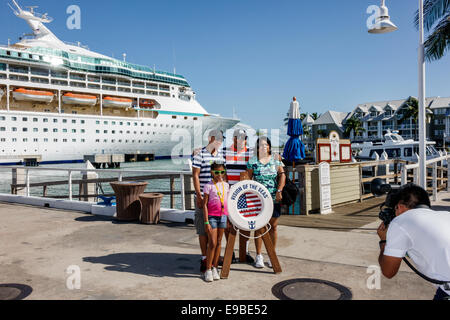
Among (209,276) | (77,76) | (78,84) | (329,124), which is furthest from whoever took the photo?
(329,124)

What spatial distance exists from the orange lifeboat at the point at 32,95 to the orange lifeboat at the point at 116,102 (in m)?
8.64

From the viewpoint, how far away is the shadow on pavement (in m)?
4.44

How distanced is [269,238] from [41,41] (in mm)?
64349

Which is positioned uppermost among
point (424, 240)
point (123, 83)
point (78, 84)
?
point (123, 83)

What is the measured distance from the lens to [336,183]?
9.64 m

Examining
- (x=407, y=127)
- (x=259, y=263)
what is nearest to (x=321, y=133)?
(x=407, y=127)

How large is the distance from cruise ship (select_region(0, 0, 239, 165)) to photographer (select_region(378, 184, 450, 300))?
54307mm

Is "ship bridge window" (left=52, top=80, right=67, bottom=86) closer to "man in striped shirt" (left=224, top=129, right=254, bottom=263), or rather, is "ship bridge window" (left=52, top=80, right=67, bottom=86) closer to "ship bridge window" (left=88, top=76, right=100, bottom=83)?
"ship bridge window" (left=88, top=76, right=100, bottom=83)

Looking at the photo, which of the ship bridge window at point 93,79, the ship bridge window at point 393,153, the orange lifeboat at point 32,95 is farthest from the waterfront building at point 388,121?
the orange lifeboat at point 32,95

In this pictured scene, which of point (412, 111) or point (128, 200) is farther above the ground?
point (412, 111)

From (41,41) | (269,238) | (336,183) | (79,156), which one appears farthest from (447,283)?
(41,41)

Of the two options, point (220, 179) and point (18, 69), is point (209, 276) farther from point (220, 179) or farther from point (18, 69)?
point (18, 69)

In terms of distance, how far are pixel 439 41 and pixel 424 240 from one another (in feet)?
41.8

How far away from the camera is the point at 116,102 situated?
193ft
